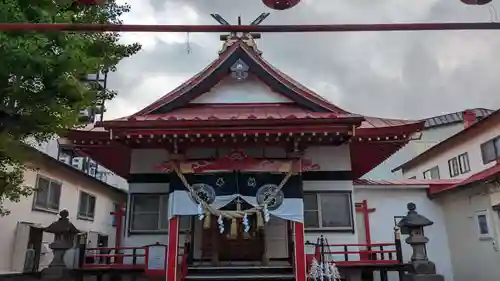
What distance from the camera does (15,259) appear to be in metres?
13.0

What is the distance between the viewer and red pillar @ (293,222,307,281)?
8.88 meters

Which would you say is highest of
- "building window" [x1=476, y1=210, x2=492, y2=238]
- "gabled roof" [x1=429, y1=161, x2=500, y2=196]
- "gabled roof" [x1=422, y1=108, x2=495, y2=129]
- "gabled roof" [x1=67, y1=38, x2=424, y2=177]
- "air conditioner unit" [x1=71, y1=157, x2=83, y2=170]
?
"gabled roof" [x1=422, y1=108, x2=495, y2=129]

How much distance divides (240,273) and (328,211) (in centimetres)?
306

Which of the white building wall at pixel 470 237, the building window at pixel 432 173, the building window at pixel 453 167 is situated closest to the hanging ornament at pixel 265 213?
the white building wall at pixel 470 237

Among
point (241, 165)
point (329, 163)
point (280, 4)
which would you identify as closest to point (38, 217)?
point (241, 165)

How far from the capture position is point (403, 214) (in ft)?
46.3

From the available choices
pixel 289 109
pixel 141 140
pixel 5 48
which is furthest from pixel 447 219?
pixel 5 48

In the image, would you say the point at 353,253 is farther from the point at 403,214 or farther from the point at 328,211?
the point at 403,214

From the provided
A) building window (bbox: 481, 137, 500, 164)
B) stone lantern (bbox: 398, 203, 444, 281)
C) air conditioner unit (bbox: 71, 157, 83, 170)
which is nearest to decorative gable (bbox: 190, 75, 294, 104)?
stone lantern (bbox: 398, 203, 444, 281)

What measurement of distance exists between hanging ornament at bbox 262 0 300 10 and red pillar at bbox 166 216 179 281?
617cm

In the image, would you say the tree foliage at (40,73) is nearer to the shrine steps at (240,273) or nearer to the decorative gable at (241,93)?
the decorative gable at (241,93)

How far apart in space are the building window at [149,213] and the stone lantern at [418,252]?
564 centimetres

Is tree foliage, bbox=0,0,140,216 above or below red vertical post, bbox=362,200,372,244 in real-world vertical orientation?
above

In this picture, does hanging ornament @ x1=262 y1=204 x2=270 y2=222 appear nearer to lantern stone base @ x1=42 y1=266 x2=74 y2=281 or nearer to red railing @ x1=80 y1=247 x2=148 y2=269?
red railing @ x1=80 y1=247 x2=148 y2=269
